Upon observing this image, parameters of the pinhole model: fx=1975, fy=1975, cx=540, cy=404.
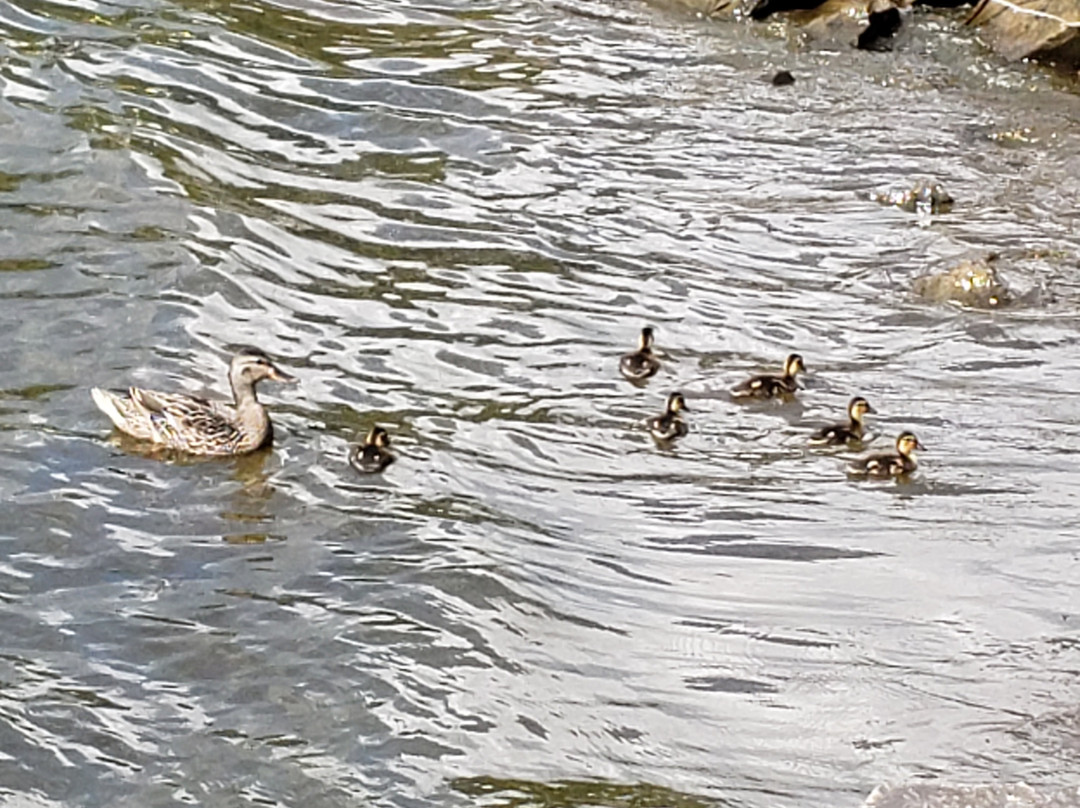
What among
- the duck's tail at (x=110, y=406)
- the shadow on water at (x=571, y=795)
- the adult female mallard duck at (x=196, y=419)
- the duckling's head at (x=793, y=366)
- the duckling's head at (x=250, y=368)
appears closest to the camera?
the shadow on water at (x=571, y=795)

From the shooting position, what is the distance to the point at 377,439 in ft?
28.5

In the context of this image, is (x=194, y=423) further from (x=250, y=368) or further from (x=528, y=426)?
(x=528, y=426)

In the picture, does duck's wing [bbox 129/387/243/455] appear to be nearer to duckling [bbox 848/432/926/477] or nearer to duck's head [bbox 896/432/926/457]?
duckling [bbox 848/432/926/477]

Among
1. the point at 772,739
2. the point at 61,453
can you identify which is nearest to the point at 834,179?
the point at 61,453

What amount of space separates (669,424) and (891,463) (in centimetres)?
106

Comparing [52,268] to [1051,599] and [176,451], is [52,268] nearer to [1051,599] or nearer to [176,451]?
[176,451]

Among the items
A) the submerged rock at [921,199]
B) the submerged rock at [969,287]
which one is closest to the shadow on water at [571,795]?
the submerged rock at [969,287]

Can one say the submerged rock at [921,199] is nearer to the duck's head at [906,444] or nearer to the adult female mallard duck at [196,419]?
the duck's head at [906,444]

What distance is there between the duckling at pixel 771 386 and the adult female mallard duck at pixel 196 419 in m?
2.28

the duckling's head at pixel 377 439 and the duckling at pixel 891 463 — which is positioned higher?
the duckling at pixel 891 463

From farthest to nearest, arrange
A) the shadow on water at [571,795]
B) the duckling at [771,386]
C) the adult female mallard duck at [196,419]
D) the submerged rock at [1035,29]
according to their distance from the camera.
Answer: the submerged rock at [1035,29]
the duckling at [771,386]
the adult female mallard duck at [196,419]
the shadow on water at [571,795]

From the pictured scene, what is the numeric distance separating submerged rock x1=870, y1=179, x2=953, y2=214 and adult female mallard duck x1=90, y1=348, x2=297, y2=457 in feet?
15.2

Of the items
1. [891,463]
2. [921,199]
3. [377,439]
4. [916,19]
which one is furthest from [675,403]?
[916,19]

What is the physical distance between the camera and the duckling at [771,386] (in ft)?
31.0
